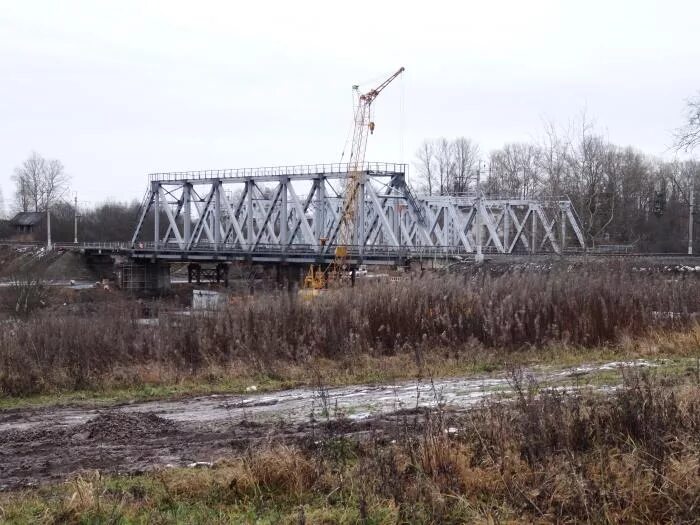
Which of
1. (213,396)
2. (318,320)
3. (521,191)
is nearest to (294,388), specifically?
(213,396)

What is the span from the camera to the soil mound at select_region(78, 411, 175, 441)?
847 centimetres

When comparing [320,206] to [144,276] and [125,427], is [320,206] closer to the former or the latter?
[144,276]

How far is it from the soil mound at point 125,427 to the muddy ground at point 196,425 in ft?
0.04

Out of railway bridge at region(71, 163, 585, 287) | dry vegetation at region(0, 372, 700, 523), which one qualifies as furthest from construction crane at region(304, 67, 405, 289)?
dry vegetation at region(0, 372, 700, 523)

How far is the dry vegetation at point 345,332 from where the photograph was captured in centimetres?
1422

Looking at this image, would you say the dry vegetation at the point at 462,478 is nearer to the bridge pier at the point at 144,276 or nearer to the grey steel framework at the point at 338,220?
the grey steel framework at the point at 338,220

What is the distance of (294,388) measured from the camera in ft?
40.8

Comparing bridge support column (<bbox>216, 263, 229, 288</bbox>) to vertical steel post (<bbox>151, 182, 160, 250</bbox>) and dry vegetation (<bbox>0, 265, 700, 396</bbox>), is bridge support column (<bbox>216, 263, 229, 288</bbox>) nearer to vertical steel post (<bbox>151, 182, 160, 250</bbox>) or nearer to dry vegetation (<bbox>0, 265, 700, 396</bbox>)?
vertical steel post (<bbox>151, 182, 160, 250</bbox>)

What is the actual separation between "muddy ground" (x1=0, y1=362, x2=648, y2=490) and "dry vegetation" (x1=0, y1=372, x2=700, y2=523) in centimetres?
65

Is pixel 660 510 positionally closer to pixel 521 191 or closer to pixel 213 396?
pixel 213 396

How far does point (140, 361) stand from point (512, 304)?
25.5 ft

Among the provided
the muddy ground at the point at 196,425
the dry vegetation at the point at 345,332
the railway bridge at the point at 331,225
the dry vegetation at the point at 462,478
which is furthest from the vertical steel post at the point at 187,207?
the dry vegetation at the point at 462,478

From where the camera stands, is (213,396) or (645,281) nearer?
Result: (213,396)

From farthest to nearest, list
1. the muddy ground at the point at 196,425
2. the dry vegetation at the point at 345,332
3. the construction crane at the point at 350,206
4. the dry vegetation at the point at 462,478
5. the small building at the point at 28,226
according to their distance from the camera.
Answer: the small building at the point at 28,226
the construction crane at the point at 350,206
the dry vegetation at the point at 345,332
the muddy ground at the point at 196,425
the dry vegetation at the point at 462,478
